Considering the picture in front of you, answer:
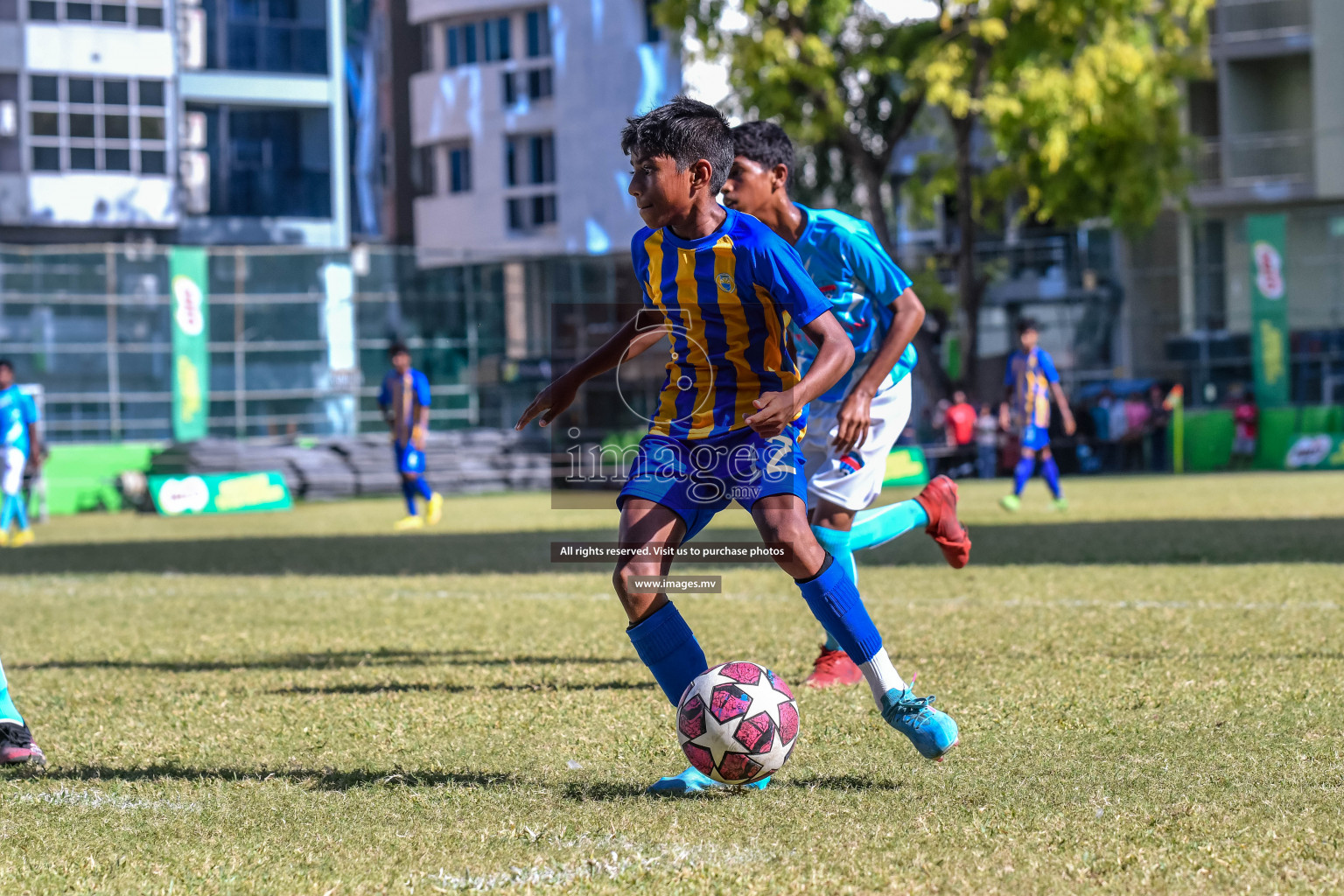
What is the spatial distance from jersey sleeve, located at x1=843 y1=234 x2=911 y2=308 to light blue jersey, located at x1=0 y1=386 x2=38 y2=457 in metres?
12.9

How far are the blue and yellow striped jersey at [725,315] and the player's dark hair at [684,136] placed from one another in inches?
A: 6.7

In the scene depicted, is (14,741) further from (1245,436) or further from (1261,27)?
(1261,27)

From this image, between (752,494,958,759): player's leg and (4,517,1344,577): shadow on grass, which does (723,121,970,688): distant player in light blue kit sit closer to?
(752,494,958,759): player's leg

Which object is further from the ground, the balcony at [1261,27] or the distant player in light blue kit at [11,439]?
the balcony at [1261,27]

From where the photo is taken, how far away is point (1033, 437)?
15492 mm

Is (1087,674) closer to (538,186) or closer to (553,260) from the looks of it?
(553,260)

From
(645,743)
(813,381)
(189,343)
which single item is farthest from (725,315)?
(189,343)

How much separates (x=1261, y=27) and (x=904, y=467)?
19407mm

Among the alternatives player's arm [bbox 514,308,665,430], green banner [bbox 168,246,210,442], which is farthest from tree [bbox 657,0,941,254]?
player's arm [bbox 514,308,665,430]

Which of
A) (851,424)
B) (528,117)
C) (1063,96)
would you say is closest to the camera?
(851,424)

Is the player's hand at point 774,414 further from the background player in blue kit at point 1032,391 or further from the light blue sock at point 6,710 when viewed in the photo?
the background player in blue kit at point 1032,391

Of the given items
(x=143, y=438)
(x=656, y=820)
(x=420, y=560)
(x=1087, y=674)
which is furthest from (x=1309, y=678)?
(x=143, y=438)

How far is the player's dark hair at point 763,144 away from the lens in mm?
5523

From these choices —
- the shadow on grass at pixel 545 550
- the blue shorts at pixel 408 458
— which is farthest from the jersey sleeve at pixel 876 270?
the blue shorts at pixel 408 458
